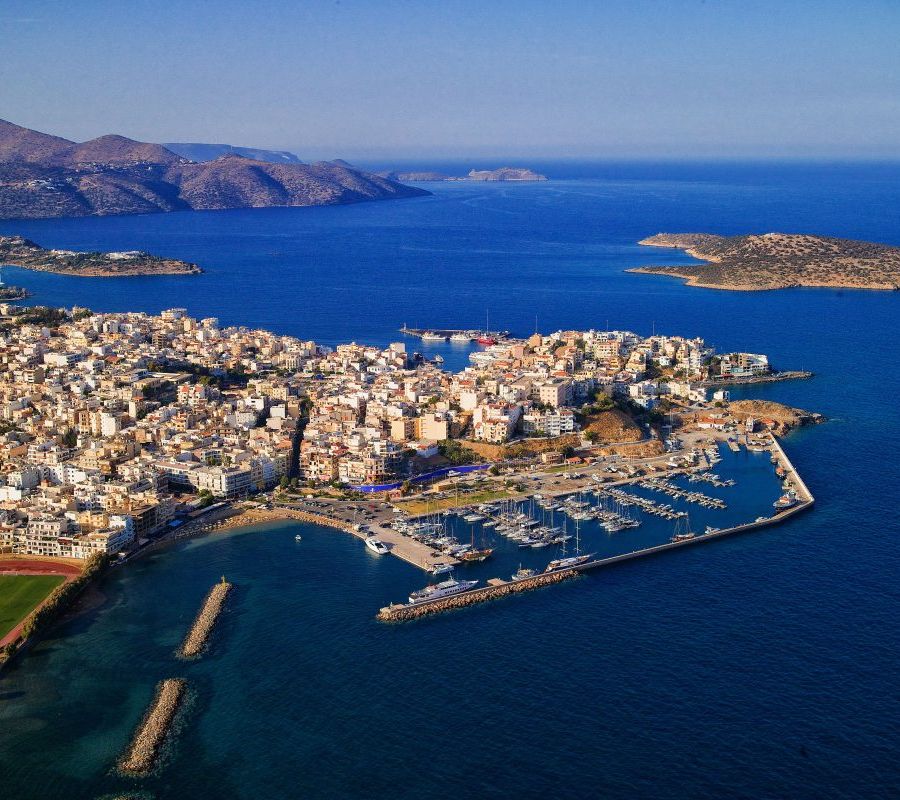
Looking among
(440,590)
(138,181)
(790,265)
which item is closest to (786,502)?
(440,590)

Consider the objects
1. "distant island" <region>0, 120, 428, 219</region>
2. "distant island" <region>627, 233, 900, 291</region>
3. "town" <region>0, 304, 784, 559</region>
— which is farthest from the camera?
"distant island" <region>0, 120, 428, 219</region>

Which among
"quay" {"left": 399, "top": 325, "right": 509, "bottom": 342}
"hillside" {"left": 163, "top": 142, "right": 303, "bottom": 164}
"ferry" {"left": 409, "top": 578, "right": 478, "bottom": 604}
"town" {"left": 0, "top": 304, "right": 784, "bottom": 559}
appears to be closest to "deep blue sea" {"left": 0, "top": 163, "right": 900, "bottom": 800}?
"ferry" {"left": 409, "top": 578, "right": 478, "bottom": 604}

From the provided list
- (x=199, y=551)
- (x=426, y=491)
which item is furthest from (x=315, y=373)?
(x=199, y=551)

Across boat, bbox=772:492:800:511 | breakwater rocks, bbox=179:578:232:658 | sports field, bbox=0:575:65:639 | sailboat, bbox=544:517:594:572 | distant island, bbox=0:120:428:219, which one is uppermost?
distant island, bbox=0:120:428:219

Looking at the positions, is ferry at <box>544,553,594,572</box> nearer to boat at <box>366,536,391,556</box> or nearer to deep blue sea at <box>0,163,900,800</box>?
deep blue sea at <box>0,163,900,800</box>

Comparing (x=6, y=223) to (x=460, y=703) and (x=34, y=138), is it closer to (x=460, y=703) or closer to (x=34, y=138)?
(x=34, y=138)

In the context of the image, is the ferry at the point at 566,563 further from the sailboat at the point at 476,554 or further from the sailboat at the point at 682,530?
the sailboat at the point at 682,530

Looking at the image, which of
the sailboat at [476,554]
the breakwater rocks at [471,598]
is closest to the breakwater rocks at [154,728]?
the breakwater rocks at [471,598]
